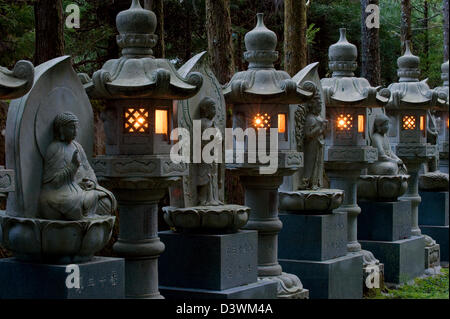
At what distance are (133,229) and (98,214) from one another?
779 mm

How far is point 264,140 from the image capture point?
10.2 m

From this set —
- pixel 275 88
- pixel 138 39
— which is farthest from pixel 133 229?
pixel 275 88

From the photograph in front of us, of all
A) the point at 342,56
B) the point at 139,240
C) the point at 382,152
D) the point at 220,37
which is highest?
the point at 220,37

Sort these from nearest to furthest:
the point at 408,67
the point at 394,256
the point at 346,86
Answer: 1. the point at 346,86
2. the point at 394,256
3. the point at 408,67

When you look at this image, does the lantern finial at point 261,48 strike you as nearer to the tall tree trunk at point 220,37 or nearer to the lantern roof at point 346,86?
the lantern roof at point 346,86

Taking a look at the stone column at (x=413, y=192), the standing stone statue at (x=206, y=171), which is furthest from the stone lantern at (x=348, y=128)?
the standing stone statue at (x=206, y=171)

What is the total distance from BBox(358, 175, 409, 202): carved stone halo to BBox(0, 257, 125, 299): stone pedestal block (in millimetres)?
6443

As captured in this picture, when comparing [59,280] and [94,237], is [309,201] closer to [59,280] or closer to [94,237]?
[94,237]

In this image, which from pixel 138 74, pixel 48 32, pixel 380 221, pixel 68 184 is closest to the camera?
pixel 68 184

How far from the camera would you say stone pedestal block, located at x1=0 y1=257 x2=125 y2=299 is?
724 centimetres

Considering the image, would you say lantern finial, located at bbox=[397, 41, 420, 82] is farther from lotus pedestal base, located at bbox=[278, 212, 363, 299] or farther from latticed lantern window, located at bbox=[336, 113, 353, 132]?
lotus pedestal base, located at bbox=[278, 212, 363, 299]

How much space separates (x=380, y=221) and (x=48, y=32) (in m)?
5.85

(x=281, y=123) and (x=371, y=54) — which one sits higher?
(x=371, y=54)

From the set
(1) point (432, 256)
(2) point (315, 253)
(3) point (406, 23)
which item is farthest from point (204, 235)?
(3) point (406, 23)
